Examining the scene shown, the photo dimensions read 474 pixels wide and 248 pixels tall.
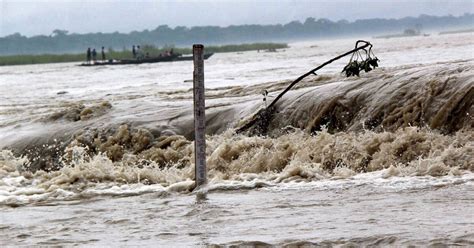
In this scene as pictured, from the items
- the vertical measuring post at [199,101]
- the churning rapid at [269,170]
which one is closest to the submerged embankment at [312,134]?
the churning rapid at [269,170]

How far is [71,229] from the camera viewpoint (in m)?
7.55

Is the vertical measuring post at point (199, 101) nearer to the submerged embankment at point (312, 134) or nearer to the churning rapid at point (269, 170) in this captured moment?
the churning rapid at point (269, 170)

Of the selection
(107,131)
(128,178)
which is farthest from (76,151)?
(128,178)

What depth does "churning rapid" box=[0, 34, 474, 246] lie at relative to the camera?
6.86m

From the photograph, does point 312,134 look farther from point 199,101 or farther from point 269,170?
point 199,101

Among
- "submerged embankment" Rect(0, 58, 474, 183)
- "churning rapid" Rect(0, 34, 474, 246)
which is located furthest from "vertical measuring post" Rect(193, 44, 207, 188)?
"submerged embankment" Rect(0, 58, 474, 183)

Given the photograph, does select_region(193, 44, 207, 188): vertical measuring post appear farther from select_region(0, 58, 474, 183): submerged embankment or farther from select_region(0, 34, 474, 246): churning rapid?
select_region(0, 58, 474, 183): submerged embankment

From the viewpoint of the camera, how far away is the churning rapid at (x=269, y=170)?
686 centimetres

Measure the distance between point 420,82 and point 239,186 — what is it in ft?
11.7

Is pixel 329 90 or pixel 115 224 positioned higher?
pixel 329 90

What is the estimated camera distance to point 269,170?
10188 millimetres

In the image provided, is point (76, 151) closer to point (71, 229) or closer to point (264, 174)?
point (264, 174)

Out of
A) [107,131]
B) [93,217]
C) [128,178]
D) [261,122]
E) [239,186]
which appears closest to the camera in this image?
[93,217]

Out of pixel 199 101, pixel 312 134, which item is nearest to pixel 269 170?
pixel 312 134
